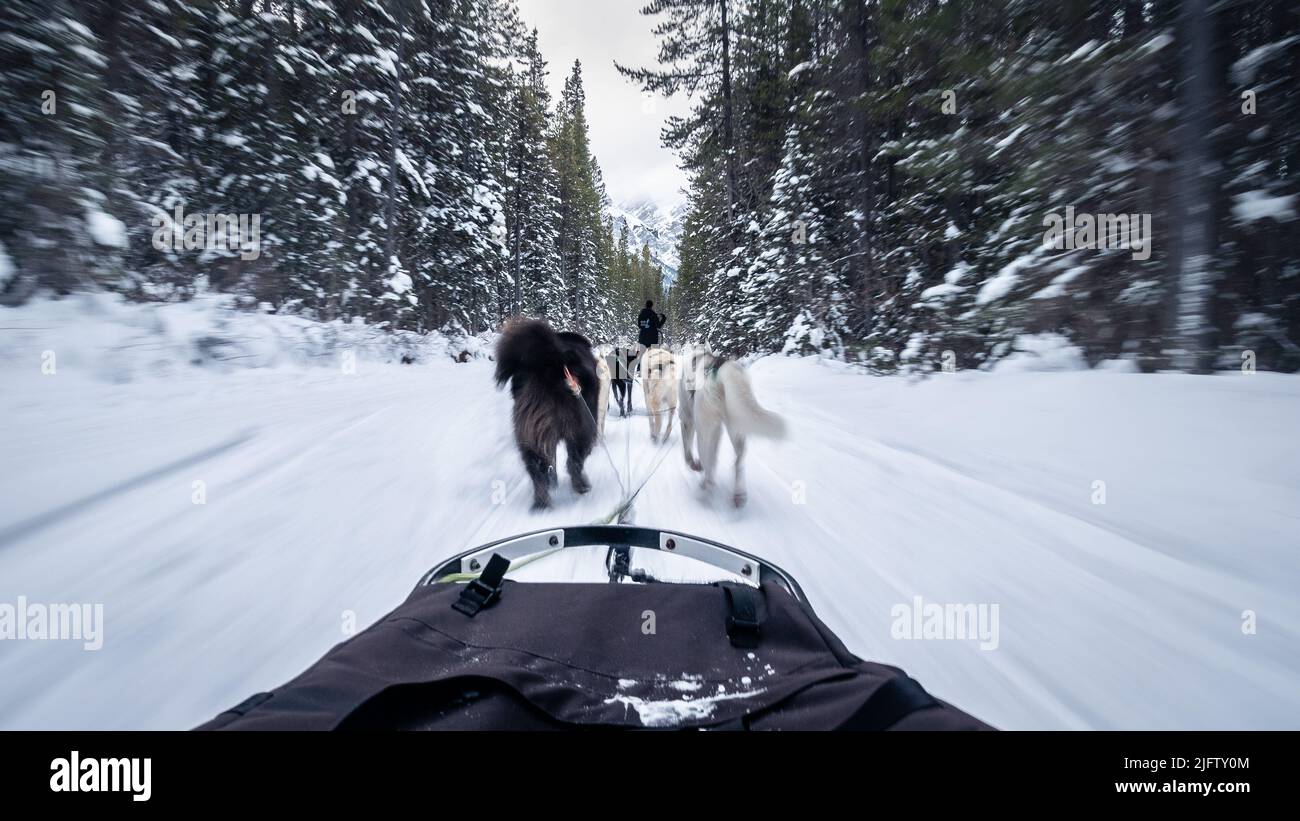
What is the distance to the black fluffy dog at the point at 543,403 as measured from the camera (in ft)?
10.4

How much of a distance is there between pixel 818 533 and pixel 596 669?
2022 mm

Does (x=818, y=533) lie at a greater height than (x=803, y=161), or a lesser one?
lesser

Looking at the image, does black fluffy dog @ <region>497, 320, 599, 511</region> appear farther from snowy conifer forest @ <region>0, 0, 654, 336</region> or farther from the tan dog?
snowy conifer forest @ <region>0, 0, 654, 336</region>

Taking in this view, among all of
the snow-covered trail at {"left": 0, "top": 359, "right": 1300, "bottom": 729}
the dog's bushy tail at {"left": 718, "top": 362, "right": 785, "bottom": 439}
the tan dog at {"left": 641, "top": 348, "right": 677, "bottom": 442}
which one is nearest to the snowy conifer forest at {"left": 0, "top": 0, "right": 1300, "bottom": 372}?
the snow-covered trail at {"left": 0, "top": 359, "right": 1300, "bottom": 729}

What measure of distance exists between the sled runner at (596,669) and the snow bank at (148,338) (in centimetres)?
351

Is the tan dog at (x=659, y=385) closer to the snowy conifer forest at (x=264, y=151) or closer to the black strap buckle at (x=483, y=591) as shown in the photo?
the black strap buckle at (x=483, y=591)

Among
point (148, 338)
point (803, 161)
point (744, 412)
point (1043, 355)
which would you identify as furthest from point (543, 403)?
point (803, 161)

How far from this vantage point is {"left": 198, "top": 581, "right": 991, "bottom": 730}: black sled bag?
0.75 meters

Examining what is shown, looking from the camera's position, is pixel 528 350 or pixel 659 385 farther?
pixel 659 385

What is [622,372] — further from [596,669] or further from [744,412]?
[596,669]

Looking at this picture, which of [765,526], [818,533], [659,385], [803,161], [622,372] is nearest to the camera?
[818,533]

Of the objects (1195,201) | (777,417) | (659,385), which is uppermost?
(1195,201)

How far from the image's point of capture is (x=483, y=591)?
1.23m

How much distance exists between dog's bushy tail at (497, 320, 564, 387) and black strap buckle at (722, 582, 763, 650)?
255cm
